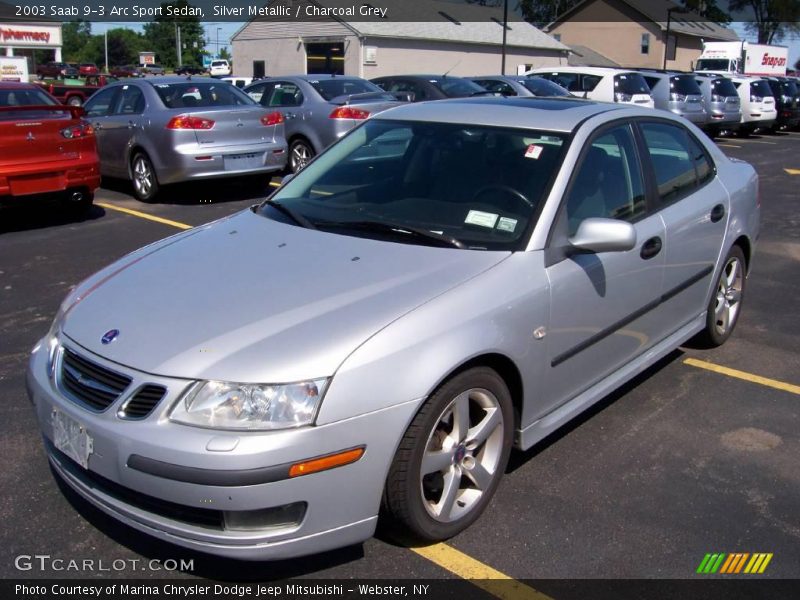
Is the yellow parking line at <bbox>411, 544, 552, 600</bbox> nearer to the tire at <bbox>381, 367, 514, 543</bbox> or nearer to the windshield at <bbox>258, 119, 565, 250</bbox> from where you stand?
the tire at <bbox>381, 367, 514, 543</bbox>

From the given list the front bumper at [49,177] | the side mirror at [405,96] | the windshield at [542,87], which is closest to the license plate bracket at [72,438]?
the front bumper at [49,177]

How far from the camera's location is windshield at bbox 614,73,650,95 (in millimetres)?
19703

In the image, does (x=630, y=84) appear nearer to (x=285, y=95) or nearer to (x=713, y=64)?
(x=285, y=95)

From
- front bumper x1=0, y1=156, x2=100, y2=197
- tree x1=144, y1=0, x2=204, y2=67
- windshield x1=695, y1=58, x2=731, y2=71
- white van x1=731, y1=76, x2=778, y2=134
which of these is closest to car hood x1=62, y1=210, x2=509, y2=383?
front bumper x1=0, y1=156, x2=100, y2=197

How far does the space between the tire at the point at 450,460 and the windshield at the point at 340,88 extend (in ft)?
31.9

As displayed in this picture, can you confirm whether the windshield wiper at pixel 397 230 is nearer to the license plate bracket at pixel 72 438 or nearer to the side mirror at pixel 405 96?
the license plate bracket at pixel 72 438

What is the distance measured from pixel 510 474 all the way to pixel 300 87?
32.8ft

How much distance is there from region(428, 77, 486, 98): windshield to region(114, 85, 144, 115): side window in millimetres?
6494

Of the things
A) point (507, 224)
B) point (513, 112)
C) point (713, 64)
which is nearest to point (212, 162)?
point (513, 112)

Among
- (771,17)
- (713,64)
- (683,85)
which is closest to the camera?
(683,85)

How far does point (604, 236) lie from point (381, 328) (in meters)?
1.16

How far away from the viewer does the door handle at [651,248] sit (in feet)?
13.4

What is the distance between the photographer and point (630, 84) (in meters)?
19.8

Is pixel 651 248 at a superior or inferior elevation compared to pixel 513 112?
inferior
